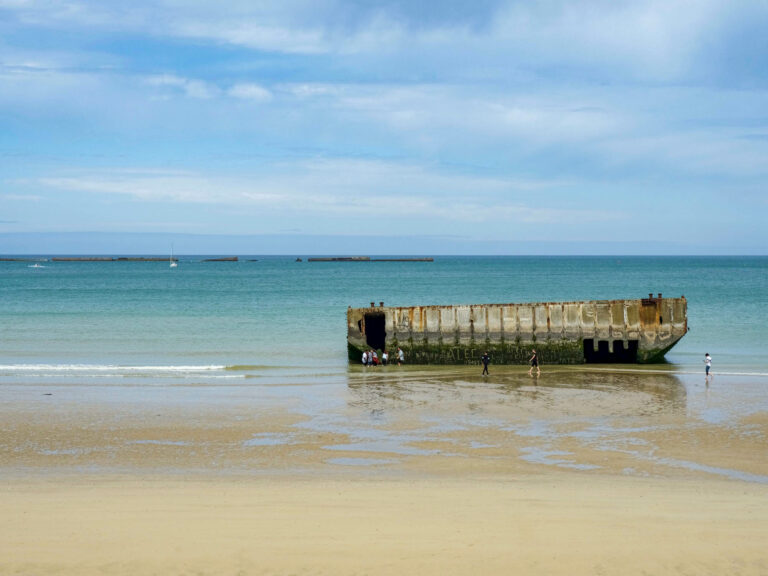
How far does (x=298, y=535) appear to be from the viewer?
11.5 metres

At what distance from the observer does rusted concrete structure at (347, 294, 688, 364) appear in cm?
3206

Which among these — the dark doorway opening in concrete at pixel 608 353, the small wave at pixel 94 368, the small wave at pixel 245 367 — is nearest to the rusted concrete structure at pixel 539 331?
the dark doorway opening in concrete at pixel 608 353

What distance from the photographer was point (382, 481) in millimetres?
14570

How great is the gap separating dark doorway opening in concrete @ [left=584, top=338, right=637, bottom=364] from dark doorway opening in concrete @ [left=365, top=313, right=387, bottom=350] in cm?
881

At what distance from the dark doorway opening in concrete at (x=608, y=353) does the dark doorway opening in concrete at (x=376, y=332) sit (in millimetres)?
8814

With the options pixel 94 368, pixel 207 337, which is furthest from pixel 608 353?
pixel 207 337

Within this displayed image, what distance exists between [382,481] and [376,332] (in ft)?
63.8

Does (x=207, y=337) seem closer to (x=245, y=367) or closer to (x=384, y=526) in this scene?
(x=245, y=367)

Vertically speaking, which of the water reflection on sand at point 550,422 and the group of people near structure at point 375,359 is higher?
the group of people near structure at point 375,359

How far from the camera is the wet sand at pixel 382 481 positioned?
35.2 ft

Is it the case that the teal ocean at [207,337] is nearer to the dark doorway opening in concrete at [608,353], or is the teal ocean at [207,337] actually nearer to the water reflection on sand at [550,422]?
the dark doorway opening in concrete at [608,353]

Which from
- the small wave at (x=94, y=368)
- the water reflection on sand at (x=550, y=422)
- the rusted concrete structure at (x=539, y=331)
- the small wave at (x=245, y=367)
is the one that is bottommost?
the water reflection on sand at (x=550, y=422)

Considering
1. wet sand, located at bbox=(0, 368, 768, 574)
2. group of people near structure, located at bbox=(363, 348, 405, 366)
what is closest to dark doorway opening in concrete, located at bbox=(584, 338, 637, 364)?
wet sand, located at bbox=(0, 368, 768, 574)

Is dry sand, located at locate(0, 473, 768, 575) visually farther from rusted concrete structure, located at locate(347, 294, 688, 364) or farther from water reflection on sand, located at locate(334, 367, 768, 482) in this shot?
rusted concrete structure, located at locate(347, 294, 688, 364)
